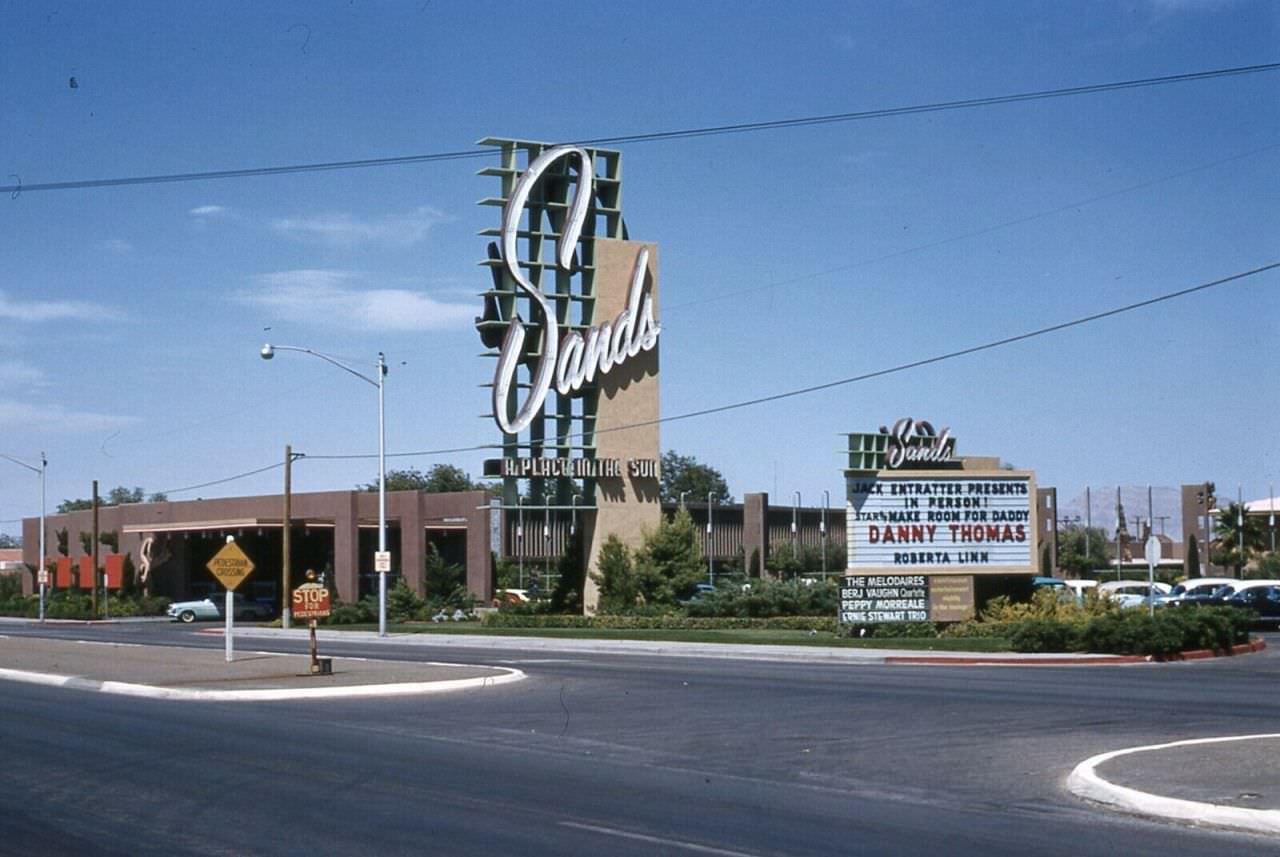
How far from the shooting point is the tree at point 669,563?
5312 cm

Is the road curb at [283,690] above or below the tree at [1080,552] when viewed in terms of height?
below

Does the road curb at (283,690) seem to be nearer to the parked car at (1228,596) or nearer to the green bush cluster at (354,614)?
the parked car at (1228,596)

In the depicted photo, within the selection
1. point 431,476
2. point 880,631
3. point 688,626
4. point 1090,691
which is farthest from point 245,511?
point 431,476

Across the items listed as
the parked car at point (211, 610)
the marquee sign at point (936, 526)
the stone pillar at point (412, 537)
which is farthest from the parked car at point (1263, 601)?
the parked car at point (211, 610)

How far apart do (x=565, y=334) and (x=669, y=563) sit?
906cm

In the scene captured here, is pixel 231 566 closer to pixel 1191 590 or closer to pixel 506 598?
pixel 506 598

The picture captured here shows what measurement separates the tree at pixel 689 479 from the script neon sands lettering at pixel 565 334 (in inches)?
3903

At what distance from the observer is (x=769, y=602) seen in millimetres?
50688

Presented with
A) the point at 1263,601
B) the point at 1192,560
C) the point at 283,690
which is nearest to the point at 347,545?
the point at 1263,601

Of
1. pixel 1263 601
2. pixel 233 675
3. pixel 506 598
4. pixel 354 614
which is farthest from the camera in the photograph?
pixel 354 614

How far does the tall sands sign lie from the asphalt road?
1097 inches

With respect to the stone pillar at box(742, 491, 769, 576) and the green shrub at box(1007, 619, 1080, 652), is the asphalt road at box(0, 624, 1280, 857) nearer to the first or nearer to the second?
the green shrub at box(1007, 619, 1080, 652)

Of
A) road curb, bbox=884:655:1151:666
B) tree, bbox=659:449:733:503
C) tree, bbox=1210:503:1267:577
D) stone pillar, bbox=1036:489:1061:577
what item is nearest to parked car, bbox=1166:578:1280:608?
road curb, bbox=884:655:1151:666

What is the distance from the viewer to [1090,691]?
2297cm
